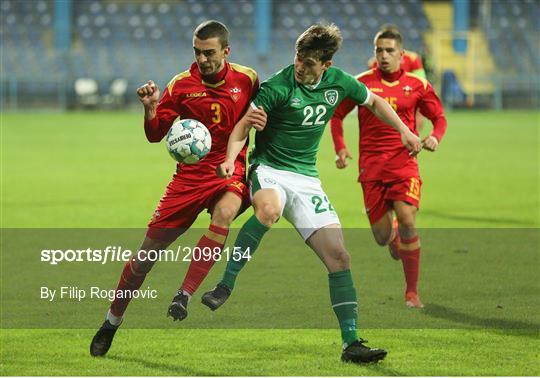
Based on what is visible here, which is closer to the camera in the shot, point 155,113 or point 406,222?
point 155,113

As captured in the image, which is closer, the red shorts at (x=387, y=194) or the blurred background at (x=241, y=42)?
the red shorts at (x=387, y=194)

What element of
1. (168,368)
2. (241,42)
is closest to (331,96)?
(168,368)

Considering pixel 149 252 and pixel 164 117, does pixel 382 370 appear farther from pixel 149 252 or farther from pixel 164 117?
pixel 164 117

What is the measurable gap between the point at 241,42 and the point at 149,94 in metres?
33.7

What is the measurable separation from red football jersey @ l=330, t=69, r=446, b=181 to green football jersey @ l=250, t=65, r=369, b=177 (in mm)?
1981

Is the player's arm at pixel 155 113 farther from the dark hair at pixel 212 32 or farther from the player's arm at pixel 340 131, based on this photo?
the player's arm at pixel 340 131

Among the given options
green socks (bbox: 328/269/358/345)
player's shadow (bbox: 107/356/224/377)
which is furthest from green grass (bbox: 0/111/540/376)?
green socks (bbox: 328/269/358/345)

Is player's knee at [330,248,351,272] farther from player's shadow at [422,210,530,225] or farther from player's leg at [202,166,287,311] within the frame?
player's shadow at [422,210,530,225]

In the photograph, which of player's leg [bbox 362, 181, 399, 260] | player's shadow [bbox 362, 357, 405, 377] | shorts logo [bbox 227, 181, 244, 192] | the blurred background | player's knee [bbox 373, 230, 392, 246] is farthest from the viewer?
the blurred background

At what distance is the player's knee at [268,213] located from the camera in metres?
6.16

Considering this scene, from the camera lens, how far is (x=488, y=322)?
7.38m

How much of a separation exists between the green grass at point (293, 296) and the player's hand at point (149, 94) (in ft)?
4.92

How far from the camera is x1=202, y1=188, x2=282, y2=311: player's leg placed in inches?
242

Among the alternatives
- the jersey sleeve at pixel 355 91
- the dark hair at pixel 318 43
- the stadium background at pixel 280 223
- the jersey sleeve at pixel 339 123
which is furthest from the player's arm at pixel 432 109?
the dark hair at pixel 318 43
